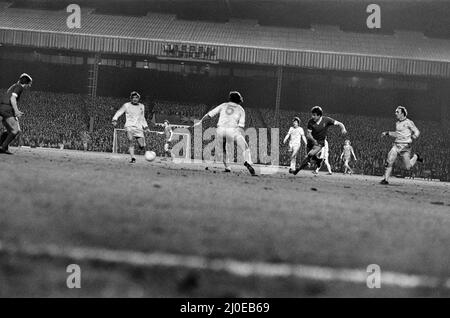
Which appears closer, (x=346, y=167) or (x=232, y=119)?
(x=232, y=119)

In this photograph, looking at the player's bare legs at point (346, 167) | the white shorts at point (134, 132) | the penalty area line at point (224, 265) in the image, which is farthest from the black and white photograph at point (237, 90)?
the penalty area line at point (224, 265)

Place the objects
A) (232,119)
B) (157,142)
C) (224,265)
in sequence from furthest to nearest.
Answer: (157,142), (232,119), (224,265)

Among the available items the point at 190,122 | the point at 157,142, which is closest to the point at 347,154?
the point at 190,122

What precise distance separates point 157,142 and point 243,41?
6.12 m

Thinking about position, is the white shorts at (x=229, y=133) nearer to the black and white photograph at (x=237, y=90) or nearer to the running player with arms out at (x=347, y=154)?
the black and white photograph at (x=237, y=90)

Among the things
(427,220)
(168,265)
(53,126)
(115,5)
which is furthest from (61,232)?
(115,5)

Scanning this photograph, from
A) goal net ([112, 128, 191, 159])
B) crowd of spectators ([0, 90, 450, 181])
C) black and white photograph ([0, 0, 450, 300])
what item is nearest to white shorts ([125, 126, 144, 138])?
black and white photograph ([0, 0, 450, 300])

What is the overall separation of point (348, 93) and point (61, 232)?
24.1 m

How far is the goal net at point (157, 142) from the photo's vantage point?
75.3 ft

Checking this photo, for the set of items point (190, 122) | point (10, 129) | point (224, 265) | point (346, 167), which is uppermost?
point (190, 122)

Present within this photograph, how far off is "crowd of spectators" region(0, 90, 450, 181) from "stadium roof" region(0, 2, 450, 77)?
2.70 meters

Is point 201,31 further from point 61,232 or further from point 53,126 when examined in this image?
point 61,232

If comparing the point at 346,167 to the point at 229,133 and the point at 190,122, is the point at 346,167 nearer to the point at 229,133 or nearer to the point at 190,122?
the point at 190,122

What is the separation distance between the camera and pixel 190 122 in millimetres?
24734
